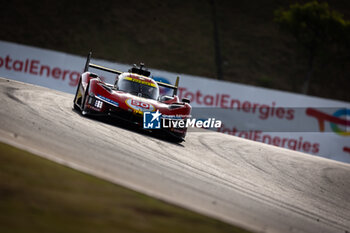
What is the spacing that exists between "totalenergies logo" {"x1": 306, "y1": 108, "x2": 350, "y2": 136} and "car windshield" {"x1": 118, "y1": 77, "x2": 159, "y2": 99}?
7.00 meters

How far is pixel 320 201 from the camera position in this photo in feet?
23.3

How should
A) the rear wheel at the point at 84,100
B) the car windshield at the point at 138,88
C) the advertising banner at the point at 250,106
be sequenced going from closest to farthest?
1. the rear wheel at the point at 84,100
2. the car windshield at the point at 138,88
3. the advertising banner at the point at 250,106

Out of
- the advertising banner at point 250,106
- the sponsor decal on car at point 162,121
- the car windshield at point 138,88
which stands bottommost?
the sponsor decal on car at point 162,121

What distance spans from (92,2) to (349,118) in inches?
945

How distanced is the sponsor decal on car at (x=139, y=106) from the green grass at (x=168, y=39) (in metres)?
21.2

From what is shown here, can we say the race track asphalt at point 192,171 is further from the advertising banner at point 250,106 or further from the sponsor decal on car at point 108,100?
the advertising banner at point 250,106

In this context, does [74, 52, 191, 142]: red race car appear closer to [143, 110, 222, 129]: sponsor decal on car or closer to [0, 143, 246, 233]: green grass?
[143, 110, 222, 129]: sponsor decal on car

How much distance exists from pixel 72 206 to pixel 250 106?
12921mm

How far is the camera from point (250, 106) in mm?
16000

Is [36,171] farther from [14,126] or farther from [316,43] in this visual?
[316,43]

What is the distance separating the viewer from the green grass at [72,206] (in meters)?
3.15

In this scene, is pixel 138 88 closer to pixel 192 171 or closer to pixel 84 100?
pixel 84 100

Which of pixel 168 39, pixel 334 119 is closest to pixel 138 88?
pixel 334 119

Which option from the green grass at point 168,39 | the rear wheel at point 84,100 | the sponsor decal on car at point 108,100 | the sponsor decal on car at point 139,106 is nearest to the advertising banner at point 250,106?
the rear wheel at point 84,100
